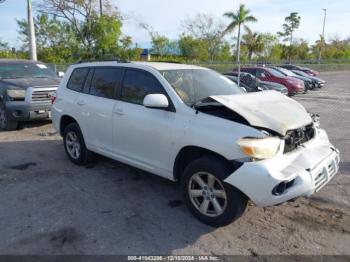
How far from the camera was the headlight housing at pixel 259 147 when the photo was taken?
3.27m

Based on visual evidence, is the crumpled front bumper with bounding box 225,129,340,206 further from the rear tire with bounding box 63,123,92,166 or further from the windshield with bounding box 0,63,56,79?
the windshield with bounding box 0,63,56,79

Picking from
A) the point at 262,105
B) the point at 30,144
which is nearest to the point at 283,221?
the point at 262,105

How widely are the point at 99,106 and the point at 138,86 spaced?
802mm

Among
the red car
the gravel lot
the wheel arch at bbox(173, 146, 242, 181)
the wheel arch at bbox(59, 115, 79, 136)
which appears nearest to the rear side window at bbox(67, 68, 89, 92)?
the wheel arch at bbox(59, 115, 79, 136)

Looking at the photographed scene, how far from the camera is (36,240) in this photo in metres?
3.43

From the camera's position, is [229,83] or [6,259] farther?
[229,83]

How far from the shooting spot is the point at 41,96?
8211 millimetres

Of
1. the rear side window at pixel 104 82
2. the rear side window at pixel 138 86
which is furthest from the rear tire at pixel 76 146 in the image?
the rear side window at pixel 138 86

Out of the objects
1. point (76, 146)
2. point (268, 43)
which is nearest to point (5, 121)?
point (76, 146)

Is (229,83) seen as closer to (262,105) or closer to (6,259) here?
(262,105)

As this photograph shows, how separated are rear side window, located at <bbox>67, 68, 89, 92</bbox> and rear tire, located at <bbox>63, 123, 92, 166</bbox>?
2.07 ft

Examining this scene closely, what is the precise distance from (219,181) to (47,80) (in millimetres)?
6941

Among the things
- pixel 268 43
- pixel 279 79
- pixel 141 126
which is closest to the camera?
pixel 141 126

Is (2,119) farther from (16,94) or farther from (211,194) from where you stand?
(211,194)
